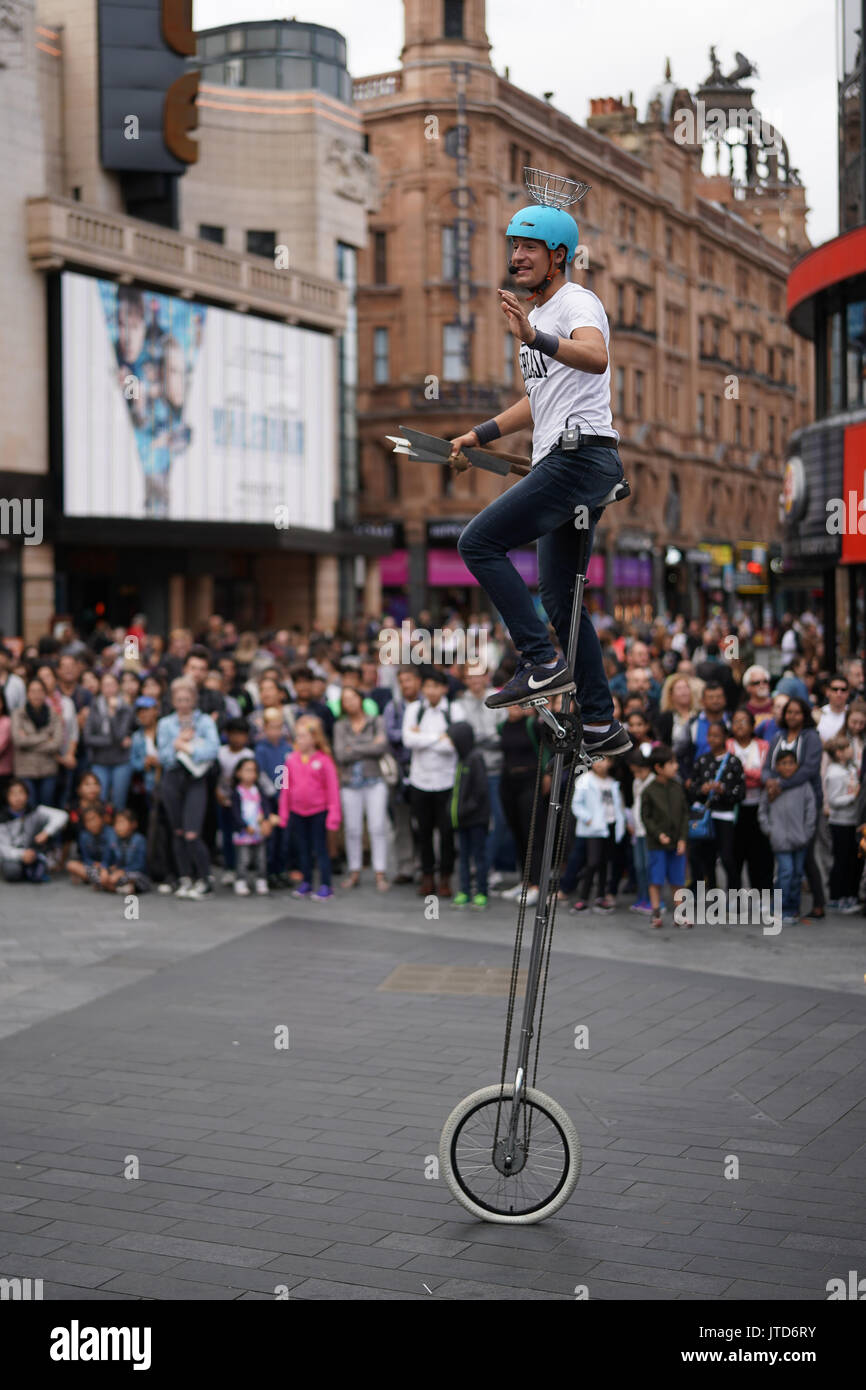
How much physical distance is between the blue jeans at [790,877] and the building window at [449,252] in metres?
39.7

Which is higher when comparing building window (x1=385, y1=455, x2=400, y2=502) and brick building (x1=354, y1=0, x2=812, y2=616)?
brick building (x1=354, y1=0, x2=812, y2=616)

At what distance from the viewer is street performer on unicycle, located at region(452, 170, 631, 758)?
507 cm

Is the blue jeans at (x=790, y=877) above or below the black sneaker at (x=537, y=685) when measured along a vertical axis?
below

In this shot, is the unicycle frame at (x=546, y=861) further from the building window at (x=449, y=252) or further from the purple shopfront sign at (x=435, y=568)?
A: the building window at (x=449, y=252)

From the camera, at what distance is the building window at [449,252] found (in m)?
49.7

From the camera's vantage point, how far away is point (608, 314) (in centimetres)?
5094

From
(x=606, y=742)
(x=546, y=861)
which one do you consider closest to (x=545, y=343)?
(x=606, y=742)

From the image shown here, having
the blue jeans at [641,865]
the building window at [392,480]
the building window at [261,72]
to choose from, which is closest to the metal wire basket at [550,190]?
the blue jeans at [641,865]

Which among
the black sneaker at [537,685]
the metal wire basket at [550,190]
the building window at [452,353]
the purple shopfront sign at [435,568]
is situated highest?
the building window at [452,353]

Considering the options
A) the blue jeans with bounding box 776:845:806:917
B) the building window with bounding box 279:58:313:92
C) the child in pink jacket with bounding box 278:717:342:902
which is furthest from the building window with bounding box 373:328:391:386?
the blue jeans with bounding box 776:845:806:917

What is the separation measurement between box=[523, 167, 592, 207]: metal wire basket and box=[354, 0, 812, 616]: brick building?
105 feet

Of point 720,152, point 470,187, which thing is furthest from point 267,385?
point 720,152

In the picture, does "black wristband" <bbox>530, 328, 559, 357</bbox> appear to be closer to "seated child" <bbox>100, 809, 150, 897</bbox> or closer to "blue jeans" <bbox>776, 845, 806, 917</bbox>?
"blue jeans" <bbox>776, 845, 806, 917</bbox>

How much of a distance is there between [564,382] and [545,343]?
48 cm
